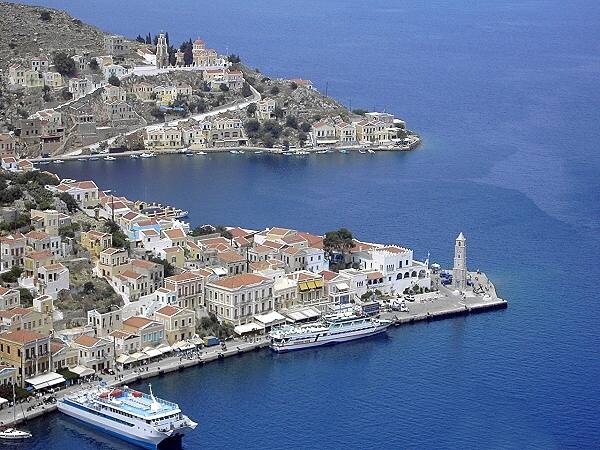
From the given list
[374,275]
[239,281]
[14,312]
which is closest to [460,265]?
[374,275]

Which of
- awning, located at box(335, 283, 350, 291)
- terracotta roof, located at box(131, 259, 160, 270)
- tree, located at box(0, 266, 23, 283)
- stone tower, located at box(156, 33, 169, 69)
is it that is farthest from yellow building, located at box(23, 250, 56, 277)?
stone tower, located at box(156, 33, 169, 69)

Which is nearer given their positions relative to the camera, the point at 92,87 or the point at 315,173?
the point at 315,173

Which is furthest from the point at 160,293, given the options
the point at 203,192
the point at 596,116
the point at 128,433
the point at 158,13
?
the point at 158,13

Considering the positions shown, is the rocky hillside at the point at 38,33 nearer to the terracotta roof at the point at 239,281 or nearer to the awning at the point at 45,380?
the terracotta roof at the point at 239,281

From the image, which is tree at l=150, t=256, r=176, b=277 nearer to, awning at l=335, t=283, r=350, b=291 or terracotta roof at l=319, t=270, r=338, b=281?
terracotta roof at l=319, t=270, r=338, b=281

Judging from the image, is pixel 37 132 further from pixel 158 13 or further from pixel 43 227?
pixel 158 13

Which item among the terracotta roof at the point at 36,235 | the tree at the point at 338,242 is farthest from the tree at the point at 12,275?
the tree at the point at 338,242
